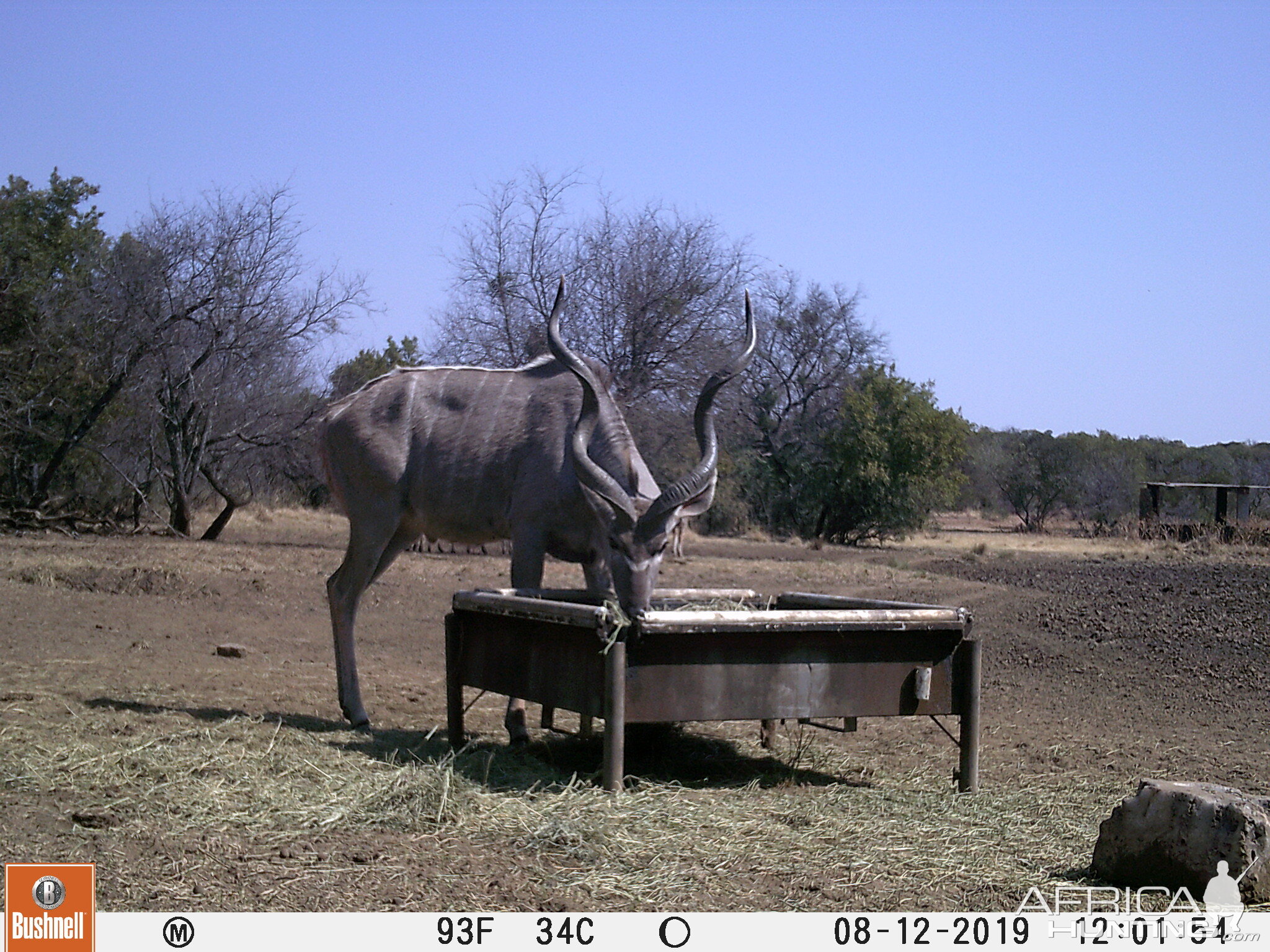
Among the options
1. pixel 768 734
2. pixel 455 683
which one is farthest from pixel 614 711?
pixel 768 734

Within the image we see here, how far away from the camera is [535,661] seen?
646 cm

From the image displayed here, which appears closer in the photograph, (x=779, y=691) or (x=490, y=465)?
(x=779, y=691)

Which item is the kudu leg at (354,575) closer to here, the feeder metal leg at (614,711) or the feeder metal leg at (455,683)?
the feeder metal leg at (455,683)

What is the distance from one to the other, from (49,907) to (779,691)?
3394 millimetres

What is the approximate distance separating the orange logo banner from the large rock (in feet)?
11.8

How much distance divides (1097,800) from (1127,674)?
461cm

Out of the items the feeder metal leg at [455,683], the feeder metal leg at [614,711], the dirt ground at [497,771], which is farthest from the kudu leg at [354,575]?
the feeder metal leg at [614,711]

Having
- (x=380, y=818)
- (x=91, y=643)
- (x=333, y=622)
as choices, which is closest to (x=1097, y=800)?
(x=380, y=818)

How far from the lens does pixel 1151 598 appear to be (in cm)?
1416

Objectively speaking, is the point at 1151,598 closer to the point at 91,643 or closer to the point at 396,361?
the point at 91,643

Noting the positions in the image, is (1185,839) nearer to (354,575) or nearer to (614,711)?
(614,711)

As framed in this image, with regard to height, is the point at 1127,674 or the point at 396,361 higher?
the point at 396,361

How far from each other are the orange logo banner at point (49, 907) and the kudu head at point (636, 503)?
9.19ft

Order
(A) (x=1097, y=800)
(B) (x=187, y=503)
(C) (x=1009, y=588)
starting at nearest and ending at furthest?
(A) (x=1097, y=800) < (C) (x=1009, y=588) < (B) (x=187, y=503)
